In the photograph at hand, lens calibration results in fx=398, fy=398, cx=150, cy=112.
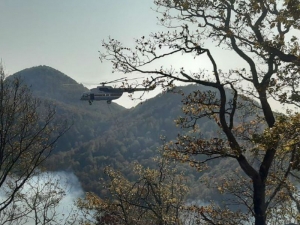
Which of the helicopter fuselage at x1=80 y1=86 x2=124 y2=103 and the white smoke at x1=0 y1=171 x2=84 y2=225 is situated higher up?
the helicopter fuselage at x1=80 y1=86 x2=124 y2=103

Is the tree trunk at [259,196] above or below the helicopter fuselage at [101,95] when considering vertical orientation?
below

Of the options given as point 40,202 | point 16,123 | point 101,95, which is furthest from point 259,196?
point 101,95

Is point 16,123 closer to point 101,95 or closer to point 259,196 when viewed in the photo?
point 259,196

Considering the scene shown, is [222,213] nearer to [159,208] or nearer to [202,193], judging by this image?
[159,208]

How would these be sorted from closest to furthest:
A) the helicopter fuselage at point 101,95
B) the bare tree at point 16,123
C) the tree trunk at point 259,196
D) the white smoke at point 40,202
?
the tree trunk at point 259,196
the bare tree at point 16,123
the white smoke at point 40,202
the helicopter fuselage at point 101,95

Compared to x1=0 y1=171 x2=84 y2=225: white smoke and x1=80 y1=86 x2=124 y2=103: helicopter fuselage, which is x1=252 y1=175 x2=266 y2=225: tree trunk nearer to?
x1=0 y1=171 x2=84 y2=225: white smoke

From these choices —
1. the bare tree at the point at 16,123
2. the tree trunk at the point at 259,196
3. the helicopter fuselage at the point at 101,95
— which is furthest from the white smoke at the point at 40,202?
the helicopter fuselage at the point at 101,95

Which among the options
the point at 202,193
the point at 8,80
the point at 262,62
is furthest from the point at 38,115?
the point at 202,193

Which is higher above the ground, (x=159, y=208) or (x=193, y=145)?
(x=193, y=145)

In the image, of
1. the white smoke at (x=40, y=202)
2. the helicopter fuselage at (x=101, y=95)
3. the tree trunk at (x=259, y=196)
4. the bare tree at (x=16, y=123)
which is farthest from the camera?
the helicopter fuselage at (x=101, y=95)

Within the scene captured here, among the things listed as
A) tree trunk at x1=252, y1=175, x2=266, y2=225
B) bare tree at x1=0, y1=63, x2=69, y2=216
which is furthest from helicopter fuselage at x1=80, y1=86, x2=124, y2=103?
tree trunk at x1=252, y1=175, x2=266, y2=225

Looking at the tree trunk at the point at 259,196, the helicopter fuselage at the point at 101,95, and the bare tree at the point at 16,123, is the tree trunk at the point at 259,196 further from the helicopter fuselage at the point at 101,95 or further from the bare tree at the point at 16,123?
the helicopter fuselage at the point at 101,95
